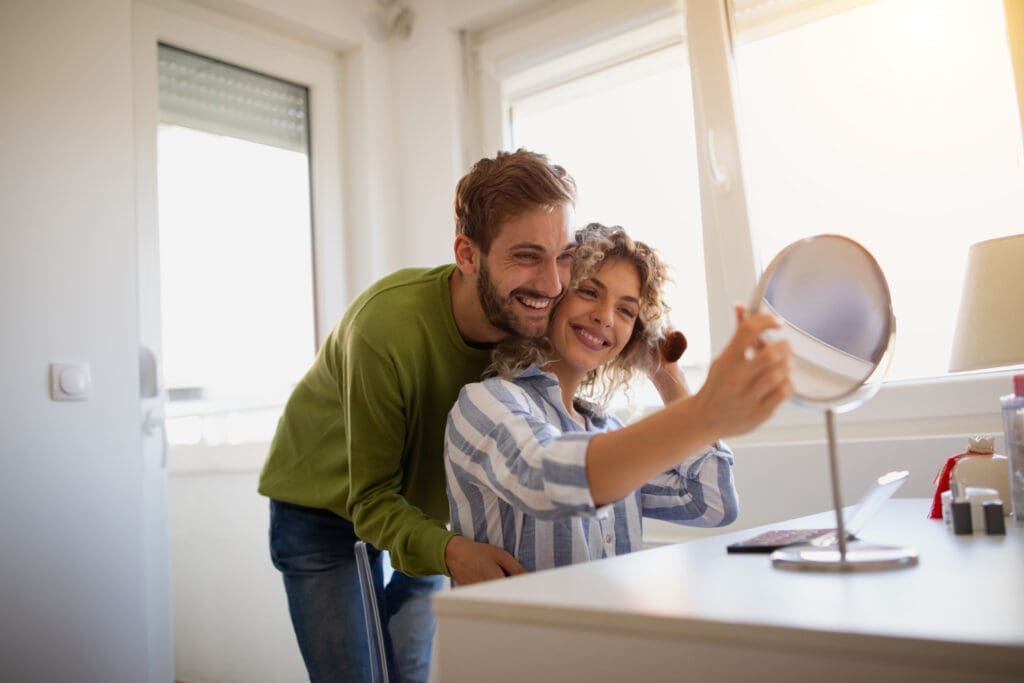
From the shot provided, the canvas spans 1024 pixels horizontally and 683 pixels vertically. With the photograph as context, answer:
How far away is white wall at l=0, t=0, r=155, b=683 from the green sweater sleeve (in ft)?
3.27

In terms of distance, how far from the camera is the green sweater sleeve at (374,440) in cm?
134

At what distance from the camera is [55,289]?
82.7 inches

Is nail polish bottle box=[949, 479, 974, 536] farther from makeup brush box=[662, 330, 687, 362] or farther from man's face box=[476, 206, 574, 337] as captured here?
man's face box=[476, 206, 574, 337]

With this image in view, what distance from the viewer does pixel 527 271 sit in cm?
141

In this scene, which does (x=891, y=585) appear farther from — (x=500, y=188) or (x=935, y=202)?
(x=935, y=202)

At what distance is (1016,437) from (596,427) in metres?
0.58

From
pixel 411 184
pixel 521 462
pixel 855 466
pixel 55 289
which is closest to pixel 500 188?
pixel 521 462

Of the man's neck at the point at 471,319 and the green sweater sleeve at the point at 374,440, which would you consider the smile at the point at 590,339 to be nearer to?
the man's neck at the point at 471,319

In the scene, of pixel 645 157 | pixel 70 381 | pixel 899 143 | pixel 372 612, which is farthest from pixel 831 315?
pixel 70 381

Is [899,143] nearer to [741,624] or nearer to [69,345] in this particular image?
[741,624]

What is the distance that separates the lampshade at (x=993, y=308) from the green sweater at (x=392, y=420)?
831 millimetres

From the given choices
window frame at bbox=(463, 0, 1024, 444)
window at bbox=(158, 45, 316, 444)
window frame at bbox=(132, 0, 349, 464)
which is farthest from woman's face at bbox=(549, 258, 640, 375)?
window at bbox=(158, 45, 316, 444)

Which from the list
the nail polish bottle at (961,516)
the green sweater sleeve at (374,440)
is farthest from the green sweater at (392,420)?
the nail polish bottle at (961,516)

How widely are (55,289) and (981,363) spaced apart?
1958mm
